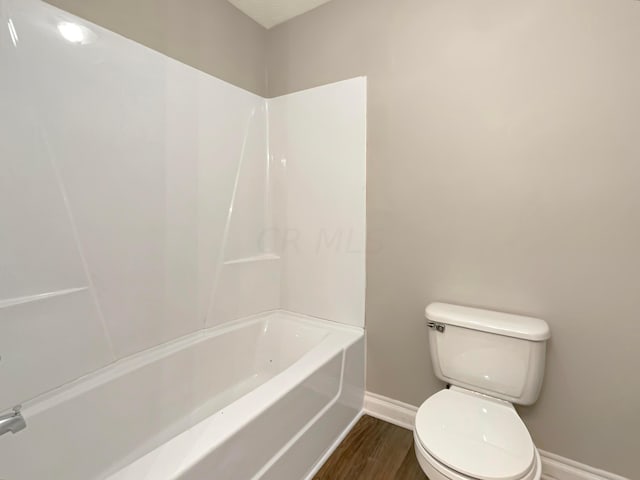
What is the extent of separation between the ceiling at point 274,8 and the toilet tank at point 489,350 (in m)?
1.95

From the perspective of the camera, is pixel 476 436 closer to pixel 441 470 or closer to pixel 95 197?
pixel 441 470

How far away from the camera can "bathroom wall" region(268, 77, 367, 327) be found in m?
1.81

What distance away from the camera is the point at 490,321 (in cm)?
134

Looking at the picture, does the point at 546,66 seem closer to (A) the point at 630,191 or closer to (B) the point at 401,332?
(A) the point at 630,191

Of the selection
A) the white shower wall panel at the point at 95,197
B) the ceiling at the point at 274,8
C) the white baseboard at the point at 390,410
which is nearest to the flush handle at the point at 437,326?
the white baseboard at the point at 390,410

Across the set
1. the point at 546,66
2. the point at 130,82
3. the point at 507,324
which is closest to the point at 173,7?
the point at 130,82

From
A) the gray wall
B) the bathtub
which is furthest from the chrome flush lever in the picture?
the gray wall

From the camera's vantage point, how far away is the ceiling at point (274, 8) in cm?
185

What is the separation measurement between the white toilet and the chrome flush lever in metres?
1.36

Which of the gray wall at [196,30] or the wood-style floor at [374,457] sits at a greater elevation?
the gray wall at [196,30]

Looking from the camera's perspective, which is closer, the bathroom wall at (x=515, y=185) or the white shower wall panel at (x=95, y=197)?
the white shower wall panel at (x=95, y=197)

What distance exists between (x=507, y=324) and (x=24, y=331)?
189 cm

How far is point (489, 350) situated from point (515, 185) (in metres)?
0.76

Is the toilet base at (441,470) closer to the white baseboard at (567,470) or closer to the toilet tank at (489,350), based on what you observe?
the toilet tank at (489,350)
